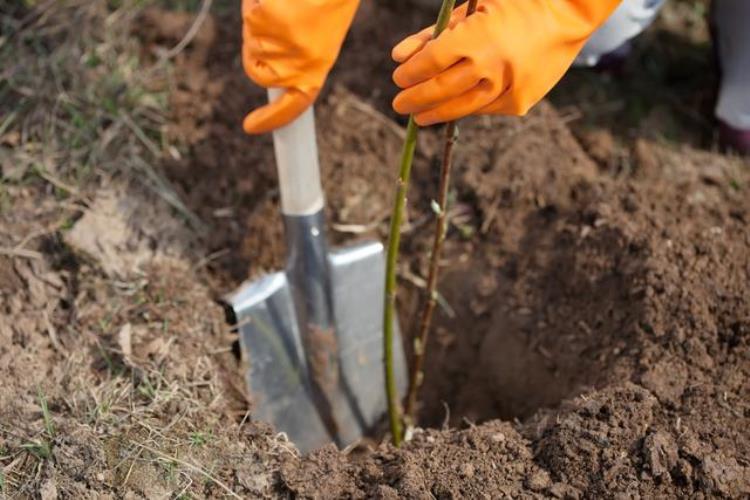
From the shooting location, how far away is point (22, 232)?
1.88m

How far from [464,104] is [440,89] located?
52 mm

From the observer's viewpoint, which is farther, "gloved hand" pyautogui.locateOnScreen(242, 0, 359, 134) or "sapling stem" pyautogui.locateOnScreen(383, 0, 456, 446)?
"gloved hand" pyautogui.locateOnScreen(242, 0, 359, 134)

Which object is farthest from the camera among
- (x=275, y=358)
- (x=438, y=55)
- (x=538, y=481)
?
(x=275, y=358)

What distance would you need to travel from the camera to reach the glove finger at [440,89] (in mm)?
1354

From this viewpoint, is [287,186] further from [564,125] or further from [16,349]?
[564,125]

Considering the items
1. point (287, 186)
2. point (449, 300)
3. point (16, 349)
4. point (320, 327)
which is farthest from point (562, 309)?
point (16, 349)

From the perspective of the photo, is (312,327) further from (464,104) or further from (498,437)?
(464,104)

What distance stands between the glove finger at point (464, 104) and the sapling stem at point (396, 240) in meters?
0.04

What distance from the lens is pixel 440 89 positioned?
138 centimetres

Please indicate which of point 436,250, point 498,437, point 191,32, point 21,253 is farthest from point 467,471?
point 191,32

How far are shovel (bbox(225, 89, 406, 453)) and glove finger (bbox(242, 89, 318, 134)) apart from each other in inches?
2.3

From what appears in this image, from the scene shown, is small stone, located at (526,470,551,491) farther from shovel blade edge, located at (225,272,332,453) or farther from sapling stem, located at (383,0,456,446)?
shovel blade edge, located at (225,272,332,453)

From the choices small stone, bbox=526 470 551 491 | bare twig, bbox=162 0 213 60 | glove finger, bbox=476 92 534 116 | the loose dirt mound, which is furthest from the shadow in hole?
bare twig, bbox=162 0 213 60

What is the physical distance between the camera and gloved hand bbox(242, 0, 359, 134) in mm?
1493
